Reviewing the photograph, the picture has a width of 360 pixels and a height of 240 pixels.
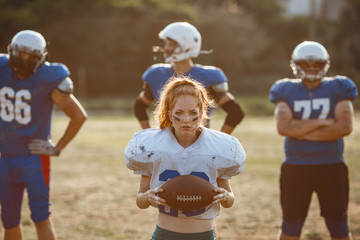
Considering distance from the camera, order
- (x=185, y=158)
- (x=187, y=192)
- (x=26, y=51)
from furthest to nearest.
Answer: (x=26, y=51) < (x=185, y=158) < (x=187, y=192)

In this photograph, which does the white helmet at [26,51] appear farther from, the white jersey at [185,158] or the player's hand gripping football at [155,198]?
Answer: the player's hand gripping football at [155,198]

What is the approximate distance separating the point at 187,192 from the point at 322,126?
6.83ft

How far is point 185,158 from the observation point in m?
3.34

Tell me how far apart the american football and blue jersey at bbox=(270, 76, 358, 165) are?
186 centimetres

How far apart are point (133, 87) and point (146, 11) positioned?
5234 millimetres

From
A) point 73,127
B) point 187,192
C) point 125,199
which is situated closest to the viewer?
point 187,192

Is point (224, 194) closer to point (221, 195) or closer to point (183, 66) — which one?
point (221, 195)

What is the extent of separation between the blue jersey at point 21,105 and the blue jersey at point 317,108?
84.7 inches

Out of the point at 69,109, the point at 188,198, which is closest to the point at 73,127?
the point at 69,109

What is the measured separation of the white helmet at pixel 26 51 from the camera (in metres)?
4.59

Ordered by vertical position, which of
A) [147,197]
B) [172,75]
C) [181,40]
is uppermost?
[181,40]

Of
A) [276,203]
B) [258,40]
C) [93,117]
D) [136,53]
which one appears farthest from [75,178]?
[258,40]

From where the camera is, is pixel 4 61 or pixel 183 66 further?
pixel 183 66

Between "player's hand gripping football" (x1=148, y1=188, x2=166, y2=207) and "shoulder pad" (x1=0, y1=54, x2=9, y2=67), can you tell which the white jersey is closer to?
"player's hand gripping football" (x1=148, y1=188, x2=166, y2=207)
